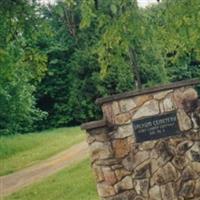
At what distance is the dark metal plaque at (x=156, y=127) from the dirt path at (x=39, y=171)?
620cm

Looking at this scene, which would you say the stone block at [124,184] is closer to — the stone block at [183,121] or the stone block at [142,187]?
the stone block at [142,187]

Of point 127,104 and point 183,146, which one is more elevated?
point 127,104

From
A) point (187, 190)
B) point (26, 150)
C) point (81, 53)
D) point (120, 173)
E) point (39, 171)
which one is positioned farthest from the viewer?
point (81, 53)

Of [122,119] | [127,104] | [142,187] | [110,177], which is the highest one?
[127,104]

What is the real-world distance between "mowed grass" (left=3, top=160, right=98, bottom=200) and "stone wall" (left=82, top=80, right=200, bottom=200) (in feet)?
7.65

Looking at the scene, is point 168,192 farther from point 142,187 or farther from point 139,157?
point 139,157

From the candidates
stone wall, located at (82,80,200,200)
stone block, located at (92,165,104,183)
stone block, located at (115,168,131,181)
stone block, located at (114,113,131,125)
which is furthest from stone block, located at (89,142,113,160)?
stone block, located at (114,113,131,125)

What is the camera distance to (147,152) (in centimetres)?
942

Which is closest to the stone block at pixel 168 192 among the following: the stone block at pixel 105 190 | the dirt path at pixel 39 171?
the stone block at pixel 105 190

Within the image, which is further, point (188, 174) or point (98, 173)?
point (98, 173)

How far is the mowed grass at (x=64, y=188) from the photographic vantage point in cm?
1269

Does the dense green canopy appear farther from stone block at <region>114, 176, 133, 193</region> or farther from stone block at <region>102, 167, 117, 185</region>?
stone block at <region>114, 176, 133, 193</region>

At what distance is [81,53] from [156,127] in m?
32.1

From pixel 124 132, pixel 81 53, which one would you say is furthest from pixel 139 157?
pixel 81 53
